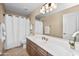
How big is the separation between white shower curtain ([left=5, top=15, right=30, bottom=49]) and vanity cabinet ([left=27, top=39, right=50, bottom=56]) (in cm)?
15

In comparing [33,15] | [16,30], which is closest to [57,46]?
[33,15]

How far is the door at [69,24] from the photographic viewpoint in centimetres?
176

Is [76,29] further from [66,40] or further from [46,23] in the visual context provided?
[46,23]

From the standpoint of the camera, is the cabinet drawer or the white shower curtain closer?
the cabinet drawer

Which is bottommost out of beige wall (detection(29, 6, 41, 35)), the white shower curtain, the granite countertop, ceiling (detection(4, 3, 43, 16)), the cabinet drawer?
the cabinet drawer

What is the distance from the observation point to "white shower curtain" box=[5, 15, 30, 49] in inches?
77.7

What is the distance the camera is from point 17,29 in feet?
6.77

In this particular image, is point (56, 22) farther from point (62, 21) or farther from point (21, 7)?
point (21, 7)

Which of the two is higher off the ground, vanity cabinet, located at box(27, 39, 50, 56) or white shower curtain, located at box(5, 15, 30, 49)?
white shower curtain, located at box(5, 15, 30, 49)

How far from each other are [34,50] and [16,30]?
0.52 m

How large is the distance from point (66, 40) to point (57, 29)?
268 mm

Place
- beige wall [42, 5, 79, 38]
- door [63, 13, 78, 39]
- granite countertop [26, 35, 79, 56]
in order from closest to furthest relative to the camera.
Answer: granite countertop [26, 35, 79, 56] < door [63, 13, 78, 39] < beige wall [42, 5, 79, 38]

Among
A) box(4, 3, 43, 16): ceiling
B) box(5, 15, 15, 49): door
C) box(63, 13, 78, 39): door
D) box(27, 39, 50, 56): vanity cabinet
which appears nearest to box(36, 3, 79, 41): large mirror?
box(63, 13, 78, 39): door

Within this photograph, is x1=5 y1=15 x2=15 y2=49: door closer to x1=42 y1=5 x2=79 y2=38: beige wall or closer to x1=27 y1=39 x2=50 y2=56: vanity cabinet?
x1=27 y1=39 x2=50 y2=56: vanity cabinet
